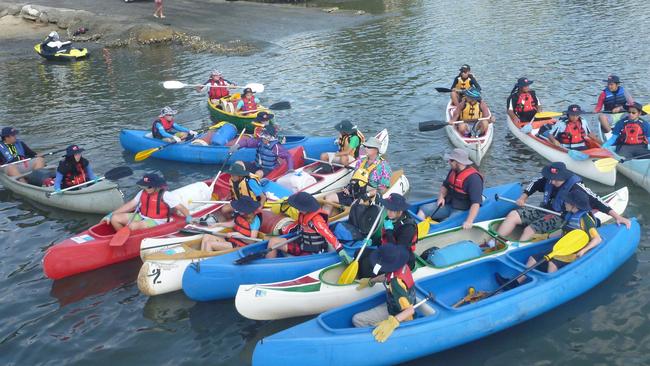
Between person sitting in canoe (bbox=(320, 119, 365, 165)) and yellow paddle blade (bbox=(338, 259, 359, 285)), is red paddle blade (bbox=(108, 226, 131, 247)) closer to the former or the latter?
yellow paddle blade (bbox=(338, 259, 359, 285))

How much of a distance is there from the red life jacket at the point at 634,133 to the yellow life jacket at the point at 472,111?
3443mm

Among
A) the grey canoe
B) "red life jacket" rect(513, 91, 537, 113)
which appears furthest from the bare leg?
the grey canoe

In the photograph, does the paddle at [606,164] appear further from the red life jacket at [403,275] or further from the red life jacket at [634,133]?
the red life jacket at [403,275]

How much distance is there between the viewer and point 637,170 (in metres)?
11.5

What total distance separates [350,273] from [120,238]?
429 centimetres

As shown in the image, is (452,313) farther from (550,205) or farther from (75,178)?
(75,178)

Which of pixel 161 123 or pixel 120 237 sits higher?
pixel 161 123

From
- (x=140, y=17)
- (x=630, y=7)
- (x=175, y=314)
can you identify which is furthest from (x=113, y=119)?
(x=630, y=7)

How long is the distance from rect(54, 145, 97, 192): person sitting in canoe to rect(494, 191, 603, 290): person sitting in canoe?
8545 mm

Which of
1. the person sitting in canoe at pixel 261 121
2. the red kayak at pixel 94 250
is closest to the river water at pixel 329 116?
the red kayak at pixel 94 250

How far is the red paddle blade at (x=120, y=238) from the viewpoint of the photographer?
9523 mm

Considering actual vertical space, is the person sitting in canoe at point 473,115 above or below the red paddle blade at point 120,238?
above

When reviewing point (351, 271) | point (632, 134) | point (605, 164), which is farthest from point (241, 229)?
point (632, 134)

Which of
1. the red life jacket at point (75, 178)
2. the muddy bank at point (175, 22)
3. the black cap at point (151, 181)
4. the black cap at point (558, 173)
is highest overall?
the muddy bank at point (175, 22)
